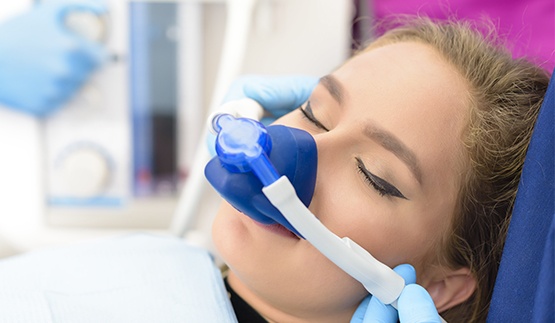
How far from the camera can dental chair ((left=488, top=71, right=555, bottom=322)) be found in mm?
778

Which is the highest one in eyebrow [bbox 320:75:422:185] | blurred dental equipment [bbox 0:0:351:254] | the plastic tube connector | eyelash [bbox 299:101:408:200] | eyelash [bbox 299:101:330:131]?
the plastic tube connector

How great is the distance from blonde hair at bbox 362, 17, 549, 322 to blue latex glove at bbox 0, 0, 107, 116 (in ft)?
2.57

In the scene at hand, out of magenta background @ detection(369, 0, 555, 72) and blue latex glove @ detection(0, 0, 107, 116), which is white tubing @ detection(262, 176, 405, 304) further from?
blue latex glove @ detection(0, 0, 107, 116)

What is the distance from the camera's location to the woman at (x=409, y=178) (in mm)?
902

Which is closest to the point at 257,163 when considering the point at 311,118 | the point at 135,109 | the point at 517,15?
the point at 311,118

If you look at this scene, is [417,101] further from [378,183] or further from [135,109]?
[135,109]

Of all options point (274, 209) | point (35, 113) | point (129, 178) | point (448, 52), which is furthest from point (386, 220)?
point (35, 113)

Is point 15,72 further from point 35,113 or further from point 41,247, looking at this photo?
point 41,247

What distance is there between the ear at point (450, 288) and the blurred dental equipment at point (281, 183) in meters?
0.15

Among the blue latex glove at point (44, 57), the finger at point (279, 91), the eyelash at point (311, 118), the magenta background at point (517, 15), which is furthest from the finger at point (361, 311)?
the blue latex glove at point (44, 57)

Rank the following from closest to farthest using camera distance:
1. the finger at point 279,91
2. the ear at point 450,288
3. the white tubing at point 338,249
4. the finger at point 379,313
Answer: the white tubing at point 338,249
the finger at point 379,313
the ear at point 450,288
the finger at point 279,91

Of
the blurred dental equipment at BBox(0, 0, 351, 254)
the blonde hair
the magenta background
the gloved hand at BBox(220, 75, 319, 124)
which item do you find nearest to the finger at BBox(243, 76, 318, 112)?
the gloved hand at BBox(220, 75, 319, 124)

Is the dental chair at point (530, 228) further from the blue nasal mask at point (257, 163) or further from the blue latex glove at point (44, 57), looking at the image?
the blue latex glove at point (44, 57)

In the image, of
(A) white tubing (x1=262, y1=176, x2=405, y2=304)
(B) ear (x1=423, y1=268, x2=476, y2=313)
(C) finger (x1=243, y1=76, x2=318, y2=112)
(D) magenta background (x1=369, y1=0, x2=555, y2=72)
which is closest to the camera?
(A) white tubing (x1=262, y1=176, x2=405, y2=304)
